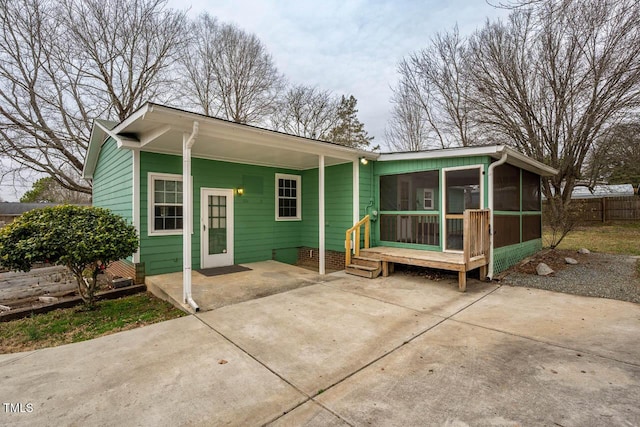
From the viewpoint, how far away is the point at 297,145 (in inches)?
223

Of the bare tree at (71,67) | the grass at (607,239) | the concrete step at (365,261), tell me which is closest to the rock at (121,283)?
the concrete step at (365,261)

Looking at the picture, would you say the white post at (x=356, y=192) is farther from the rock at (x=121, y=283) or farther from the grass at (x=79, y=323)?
the rock at (x=121, y=283)

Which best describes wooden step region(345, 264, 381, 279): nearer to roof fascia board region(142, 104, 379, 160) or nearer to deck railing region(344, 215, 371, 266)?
deck railing region(344, 215, 371, 266)

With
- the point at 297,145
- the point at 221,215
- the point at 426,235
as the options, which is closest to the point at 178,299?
the point at 221,215

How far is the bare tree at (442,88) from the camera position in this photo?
1343cm

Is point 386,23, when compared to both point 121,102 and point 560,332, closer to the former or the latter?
point 560,332

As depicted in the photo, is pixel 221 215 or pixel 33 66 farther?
pixel 33 66

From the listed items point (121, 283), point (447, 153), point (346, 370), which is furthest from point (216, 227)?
point (447, 153)

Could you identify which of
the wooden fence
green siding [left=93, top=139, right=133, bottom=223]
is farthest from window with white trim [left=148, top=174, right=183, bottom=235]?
the wooden fence

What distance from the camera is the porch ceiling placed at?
421 cm

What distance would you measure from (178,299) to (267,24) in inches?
480

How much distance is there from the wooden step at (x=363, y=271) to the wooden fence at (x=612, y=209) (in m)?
15.0

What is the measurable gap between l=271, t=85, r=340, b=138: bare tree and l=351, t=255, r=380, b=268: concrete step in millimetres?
11846

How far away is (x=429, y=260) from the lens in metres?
5.36
